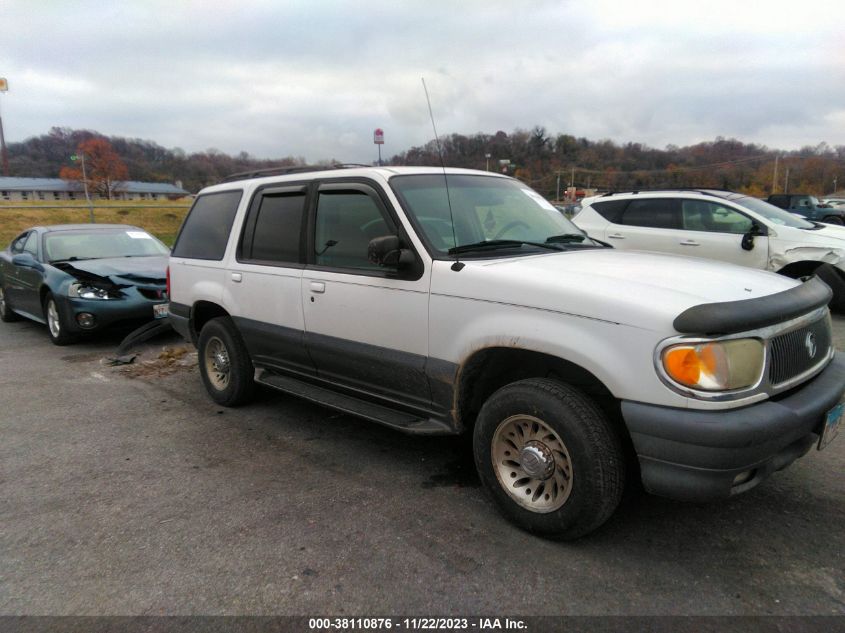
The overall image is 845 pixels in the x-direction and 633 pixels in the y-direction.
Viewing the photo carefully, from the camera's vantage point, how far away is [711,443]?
2.37 meters

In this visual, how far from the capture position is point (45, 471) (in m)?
3.88

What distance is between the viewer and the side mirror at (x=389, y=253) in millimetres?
3266

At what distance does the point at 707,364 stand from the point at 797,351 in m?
0.71

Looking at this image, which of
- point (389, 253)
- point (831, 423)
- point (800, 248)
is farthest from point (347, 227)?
point (800, 248)

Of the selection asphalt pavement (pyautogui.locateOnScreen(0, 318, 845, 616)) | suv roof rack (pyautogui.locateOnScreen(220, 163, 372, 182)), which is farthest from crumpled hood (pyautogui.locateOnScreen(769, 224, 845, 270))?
suv roof rack (pyautogui.locateOnScreen(220, 163, 372, 182))

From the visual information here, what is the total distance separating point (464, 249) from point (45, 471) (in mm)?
3151

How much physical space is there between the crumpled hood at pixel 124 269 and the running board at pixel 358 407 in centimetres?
366

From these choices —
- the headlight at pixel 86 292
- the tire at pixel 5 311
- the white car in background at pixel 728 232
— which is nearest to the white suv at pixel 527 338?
the headlight at pixel 86 292

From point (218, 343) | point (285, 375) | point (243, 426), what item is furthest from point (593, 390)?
point (218, 343)

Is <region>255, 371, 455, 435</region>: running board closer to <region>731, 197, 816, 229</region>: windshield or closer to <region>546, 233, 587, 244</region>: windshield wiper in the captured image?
<region>546, 233, 587, 244</region>: windshield wiper

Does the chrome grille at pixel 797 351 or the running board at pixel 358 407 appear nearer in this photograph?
the chrome grille at pixel 797 351

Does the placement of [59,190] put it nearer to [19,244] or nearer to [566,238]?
[19,244]

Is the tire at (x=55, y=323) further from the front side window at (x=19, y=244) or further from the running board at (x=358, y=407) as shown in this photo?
the running board at (x=358, y=407)

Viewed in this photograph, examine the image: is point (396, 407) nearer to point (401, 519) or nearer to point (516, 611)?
point (401, 519)
